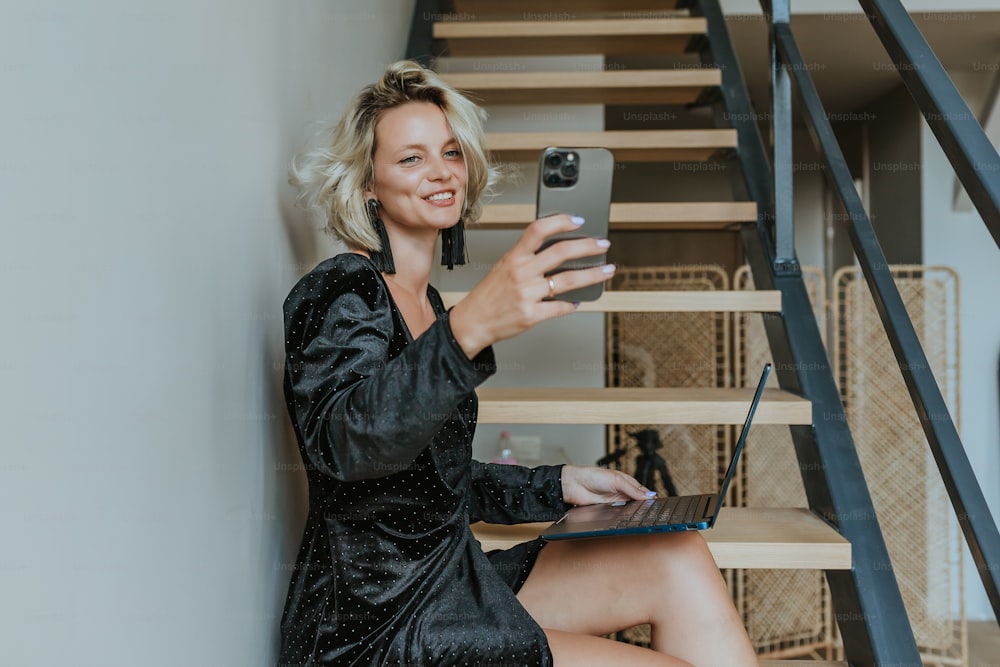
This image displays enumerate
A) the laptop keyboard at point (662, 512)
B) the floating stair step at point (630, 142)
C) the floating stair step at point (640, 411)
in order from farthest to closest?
the floating stair step at point (630, 142), the floating stair step at point (640, 411), the laptop keyboard at point (662, 512)

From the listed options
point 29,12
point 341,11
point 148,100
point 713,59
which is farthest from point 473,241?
point 29,12

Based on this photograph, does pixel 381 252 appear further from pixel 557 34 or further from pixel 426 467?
pixel 557 34

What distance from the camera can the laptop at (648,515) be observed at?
3.58 ft

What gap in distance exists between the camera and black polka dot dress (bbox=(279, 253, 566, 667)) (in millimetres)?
921

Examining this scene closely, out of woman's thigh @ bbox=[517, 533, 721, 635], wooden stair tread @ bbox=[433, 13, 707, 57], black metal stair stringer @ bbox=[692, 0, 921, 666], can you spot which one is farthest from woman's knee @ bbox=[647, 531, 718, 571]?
wooden stair tread @ bbox=[433, 13, 707, 57]

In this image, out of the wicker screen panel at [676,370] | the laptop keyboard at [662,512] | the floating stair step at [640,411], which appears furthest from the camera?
the wicker screen panel at [676,370]

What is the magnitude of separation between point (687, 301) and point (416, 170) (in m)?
0.82

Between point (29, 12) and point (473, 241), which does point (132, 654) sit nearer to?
point (29, 12)

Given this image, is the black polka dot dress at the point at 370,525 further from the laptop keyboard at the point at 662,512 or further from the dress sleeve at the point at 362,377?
the laptop keyboard at the point at 662,512

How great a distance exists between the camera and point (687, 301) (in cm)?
180

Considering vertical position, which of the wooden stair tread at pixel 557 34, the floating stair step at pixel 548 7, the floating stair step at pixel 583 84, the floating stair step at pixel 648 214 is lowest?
the floating stair step at pixel 648 214

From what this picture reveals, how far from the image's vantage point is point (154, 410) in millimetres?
812

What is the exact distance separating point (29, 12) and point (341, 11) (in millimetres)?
1192

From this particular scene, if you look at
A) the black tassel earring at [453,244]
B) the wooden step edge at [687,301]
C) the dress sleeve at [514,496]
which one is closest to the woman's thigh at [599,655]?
the dress sleeve at [514,496]
